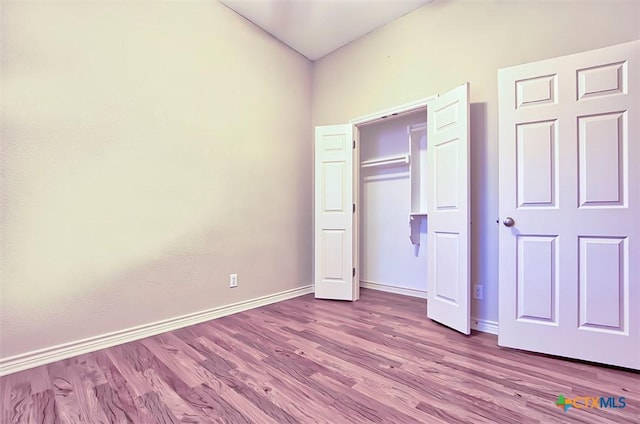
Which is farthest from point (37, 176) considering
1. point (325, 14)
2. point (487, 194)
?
point (487, 194)

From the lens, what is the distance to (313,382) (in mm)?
1528

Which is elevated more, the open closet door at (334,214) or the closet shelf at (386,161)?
the closet shelf at (386,161)

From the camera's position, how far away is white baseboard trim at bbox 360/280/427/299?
3.24m

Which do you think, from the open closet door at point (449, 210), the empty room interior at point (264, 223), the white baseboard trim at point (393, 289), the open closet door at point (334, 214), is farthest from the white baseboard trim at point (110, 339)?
the open closet door at point (449, 210)

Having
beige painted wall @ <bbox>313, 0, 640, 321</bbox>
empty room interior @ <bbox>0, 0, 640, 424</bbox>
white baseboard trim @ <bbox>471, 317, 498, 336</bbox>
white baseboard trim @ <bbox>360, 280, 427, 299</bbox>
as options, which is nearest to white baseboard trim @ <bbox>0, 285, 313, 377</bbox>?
empty room interior @ <bbox>0, 0, 640, 424</bbox>

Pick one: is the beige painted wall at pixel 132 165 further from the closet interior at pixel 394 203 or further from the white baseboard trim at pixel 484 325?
the white baseboard trim at pixel 484 325

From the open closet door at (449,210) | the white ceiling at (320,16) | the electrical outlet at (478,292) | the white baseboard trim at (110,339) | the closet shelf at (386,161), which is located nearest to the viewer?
the white baseboard trim at (110,339)

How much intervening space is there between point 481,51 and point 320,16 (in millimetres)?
1622

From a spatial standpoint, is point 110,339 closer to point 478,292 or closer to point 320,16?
point 478,292

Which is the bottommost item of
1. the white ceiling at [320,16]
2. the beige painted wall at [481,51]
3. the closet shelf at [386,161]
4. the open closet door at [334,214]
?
the open closet door at [334,214]

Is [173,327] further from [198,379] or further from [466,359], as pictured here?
[466,359]

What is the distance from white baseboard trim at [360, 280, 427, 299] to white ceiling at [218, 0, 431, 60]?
306 centimetres

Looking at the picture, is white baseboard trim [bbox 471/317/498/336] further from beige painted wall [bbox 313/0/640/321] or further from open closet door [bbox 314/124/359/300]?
open closet door [bbox 314/124/359/300]

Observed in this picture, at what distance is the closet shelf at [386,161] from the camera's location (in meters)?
3.30
